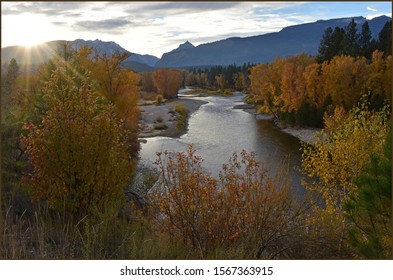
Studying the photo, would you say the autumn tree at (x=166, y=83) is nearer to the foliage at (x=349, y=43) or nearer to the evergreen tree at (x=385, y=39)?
the foliage at (x=349, y=43)

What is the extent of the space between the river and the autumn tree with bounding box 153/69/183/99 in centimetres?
2476

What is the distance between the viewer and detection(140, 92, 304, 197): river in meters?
32.4

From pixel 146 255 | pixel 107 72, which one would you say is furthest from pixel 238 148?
pixel 146 255

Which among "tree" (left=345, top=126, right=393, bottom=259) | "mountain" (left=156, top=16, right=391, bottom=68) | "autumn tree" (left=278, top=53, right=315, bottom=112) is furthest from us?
"mountain" (left=156, top=16, right=391, bottom=68)

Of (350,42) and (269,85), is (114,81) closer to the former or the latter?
(269,85)

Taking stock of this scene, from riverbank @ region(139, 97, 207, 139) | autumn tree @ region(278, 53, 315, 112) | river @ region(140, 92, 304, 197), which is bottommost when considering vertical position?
river @ region(140, 92, 304, 197)

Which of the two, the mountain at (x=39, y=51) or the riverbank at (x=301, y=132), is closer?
the mountain at (x=39, y=51)

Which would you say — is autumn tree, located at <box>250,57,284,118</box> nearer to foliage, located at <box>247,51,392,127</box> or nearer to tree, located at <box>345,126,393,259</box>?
foliage, located at <box>247,51,392,127</box>

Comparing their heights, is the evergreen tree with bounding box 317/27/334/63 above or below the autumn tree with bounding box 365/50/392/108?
above

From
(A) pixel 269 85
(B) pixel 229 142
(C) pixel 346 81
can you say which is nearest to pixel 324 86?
(C) pixel 346 81

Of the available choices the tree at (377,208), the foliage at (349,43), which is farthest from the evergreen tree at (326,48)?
the tree at (377,208)

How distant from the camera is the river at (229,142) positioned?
1274 inches

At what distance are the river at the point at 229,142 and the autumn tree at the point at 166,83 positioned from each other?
24757mm

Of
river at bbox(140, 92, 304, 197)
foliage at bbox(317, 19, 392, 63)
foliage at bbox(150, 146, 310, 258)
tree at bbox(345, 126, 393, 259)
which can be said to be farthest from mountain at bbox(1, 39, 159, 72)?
foliage at bbox(317, 19, 392, 63)
